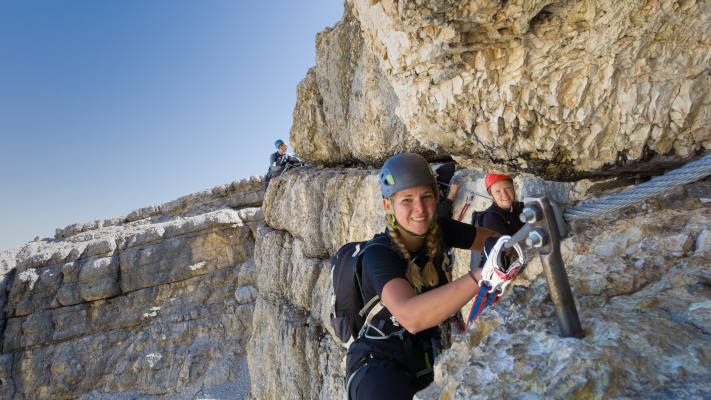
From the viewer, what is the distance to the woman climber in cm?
265

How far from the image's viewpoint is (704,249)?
1690mm

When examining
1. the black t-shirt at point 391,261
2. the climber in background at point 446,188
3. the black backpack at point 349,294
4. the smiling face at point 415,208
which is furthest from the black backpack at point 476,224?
the black backpack at point 349,294

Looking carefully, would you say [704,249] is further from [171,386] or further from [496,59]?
[171,386]

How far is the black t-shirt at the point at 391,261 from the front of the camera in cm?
226

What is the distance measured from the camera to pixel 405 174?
115 inches

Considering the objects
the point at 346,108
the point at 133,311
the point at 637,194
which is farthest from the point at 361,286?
the point at 133,311

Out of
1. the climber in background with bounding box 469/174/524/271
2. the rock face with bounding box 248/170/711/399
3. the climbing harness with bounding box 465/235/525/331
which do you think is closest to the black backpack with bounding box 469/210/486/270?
the climber in background with bounding box 469/174/524/271

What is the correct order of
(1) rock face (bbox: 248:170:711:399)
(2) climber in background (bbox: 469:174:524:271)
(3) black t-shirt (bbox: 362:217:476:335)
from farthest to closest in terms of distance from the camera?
(2) climber in background (bbox: 469:174:524:271) → (3) black t-shirt (bbox: 362:217:476:335) → (1) rock face (bbox: 248:170:711:399)

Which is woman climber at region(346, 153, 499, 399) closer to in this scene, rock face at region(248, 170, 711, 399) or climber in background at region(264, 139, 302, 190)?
rock face at region(248, 170, 711, 399)

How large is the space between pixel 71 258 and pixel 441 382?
3235cm

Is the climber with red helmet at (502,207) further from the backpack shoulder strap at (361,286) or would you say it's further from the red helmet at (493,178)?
the backpack shoulder strap at (361,286)

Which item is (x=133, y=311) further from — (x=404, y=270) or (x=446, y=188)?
(x=404, y=270)

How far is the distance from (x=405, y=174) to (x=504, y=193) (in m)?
1.75

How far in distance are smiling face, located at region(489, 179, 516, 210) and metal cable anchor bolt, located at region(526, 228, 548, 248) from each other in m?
2.86
